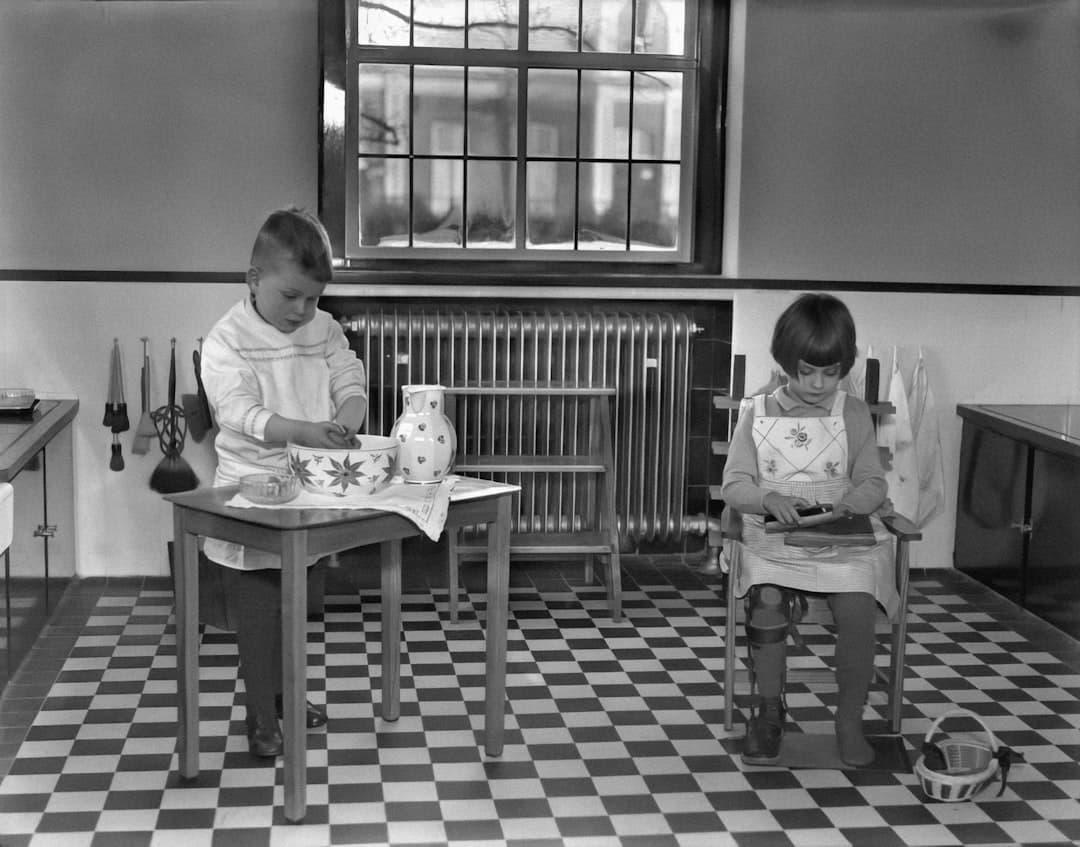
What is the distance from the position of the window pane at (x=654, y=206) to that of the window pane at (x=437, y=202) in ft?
2.28

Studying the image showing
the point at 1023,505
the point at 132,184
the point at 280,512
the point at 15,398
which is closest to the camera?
the point at 280,512

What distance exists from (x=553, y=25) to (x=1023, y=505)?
2.50 m

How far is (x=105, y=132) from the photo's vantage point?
5.03 m

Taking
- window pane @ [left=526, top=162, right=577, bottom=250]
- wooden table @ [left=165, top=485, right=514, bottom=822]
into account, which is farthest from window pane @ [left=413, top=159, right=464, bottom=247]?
wooden table @ [left=165, top=485, right=514, bottom=822]

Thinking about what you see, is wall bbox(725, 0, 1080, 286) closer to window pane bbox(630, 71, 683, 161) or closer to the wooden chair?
window pane bbox(630, 71, 683, 161)

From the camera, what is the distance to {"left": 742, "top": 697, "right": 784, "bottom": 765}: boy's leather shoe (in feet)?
11.4

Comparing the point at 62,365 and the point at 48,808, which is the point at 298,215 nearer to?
the point at 48,808

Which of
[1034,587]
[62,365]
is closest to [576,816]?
[1034,587]

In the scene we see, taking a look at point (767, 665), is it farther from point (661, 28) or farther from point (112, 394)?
point (661, 28)

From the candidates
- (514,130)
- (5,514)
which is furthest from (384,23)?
(5,514)

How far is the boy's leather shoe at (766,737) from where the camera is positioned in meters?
3.48

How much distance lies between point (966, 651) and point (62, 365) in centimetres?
329

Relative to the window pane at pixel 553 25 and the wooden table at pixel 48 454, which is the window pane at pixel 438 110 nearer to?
the window pane at pixel 553 25

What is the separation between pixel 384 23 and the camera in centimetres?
531
